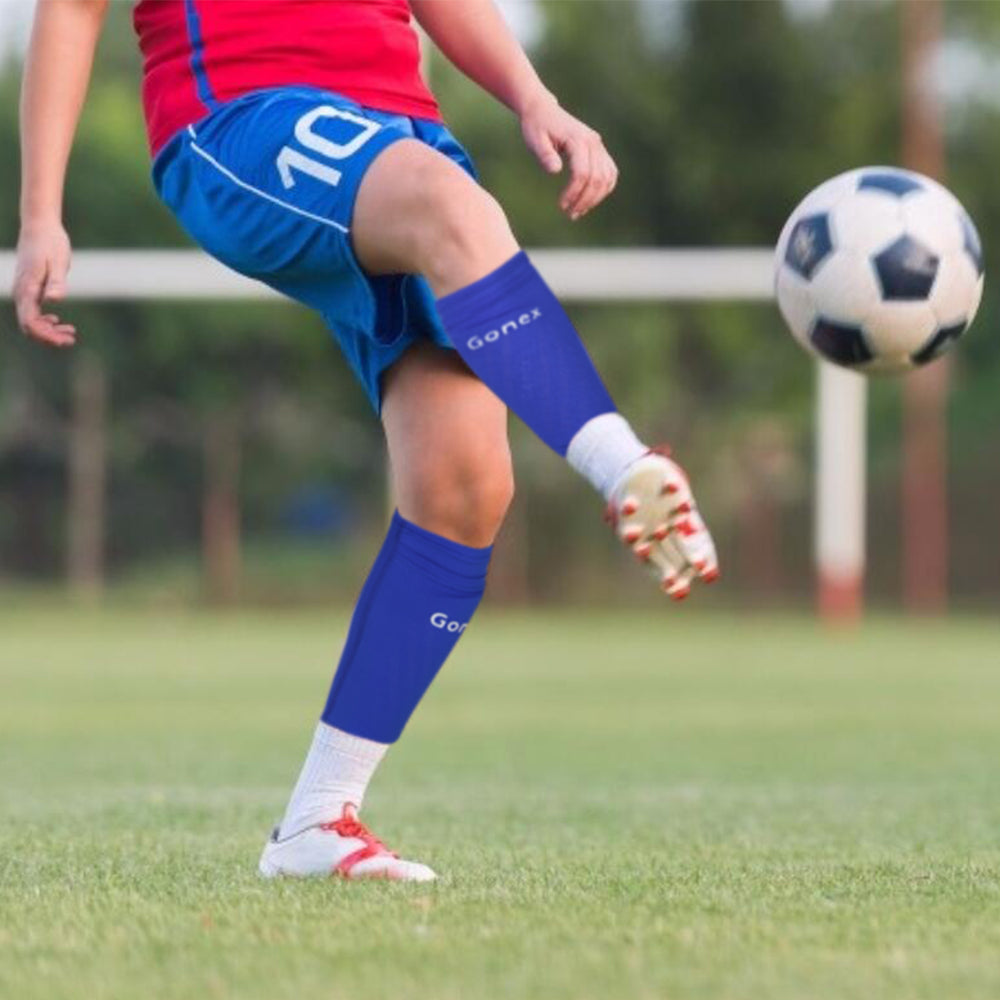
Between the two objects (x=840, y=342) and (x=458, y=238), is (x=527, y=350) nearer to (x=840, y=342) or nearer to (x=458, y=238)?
(x=458, y=238)

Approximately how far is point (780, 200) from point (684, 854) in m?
29.7

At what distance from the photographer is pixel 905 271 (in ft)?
13.6

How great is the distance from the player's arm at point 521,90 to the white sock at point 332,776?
925 millimetres

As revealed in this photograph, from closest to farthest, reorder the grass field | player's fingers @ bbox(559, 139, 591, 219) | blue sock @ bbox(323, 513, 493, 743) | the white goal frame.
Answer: the grass field
player's fingers @ bbox(559, 139, 591, 219)
blue sock @ bbox(323, 513, 493, 743)
the white goal frame

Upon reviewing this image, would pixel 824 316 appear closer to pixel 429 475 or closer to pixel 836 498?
pixel 429 475

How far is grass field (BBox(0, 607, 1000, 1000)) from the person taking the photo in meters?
3.01

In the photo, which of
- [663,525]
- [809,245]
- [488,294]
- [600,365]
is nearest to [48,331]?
[488,294]

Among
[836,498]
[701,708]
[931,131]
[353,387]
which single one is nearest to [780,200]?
[931,131]

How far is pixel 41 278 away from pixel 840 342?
1.32 meters

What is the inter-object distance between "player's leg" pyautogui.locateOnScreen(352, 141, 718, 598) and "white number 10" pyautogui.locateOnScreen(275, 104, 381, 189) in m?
0.05

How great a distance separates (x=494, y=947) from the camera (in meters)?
3.17

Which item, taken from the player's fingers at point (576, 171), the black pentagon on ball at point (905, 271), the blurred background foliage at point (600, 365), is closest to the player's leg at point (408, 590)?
the player's fingers at point (576, 171)

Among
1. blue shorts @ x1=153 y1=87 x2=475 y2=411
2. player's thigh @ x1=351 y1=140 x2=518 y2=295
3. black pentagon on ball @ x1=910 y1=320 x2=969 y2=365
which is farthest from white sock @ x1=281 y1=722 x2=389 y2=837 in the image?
black pentagon on ball @ x1=910 y1=320 x2=969 y2=365

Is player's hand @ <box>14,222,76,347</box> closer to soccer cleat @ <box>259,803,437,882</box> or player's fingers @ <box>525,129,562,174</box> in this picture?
player's fingers @ <box>525,129,562,174</box>
